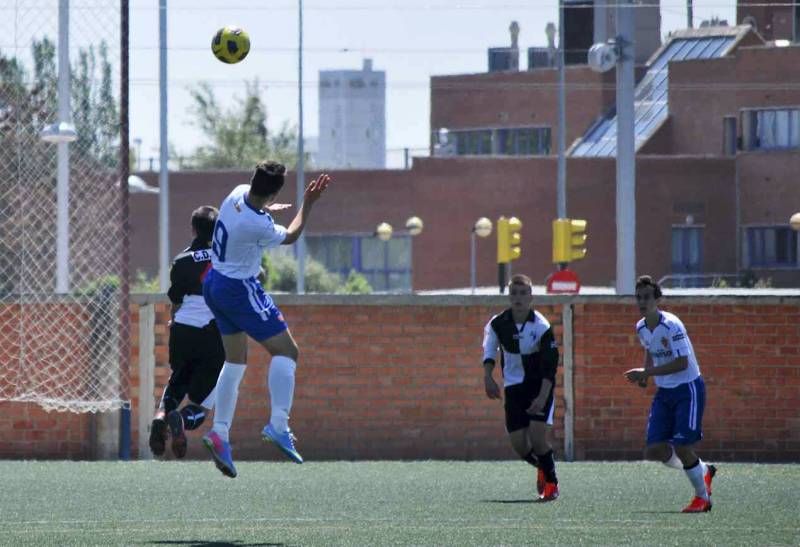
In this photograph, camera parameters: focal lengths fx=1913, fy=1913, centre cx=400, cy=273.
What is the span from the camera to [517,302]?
1548 cm

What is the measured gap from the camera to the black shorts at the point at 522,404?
1573cm

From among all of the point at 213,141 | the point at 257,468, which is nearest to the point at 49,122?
the point at 257,468

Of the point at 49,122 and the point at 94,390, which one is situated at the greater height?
the point at 49,122

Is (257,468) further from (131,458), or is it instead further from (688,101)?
(688,101)

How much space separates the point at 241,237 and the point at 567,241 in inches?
1055

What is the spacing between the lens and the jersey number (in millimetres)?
12336

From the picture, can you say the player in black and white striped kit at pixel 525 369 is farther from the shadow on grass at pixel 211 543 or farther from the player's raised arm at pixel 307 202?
the shadow on grass at pixel 211 543

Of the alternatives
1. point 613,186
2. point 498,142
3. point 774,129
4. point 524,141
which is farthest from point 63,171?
point 498,142

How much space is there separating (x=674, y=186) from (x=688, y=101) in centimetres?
389

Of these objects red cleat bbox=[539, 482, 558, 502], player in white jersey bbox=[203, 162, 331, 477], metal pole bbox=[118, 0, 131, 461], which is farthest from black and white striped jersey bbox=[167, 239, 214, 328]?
metal pole bbox=[118, 0, 131, 461]

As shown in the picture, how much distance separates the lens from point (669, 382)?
14961 mm

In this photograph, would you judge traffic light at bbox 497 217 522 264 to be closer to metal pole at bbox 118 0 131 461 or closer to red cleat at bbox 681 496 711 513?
metal pole at bbox 118 0 131 461

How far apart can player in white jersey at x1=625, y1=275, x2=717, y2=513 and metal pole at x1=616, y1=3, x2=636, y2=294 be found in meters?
11.5

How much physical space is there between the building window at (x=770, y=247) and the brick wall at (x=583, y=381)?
4213cm
